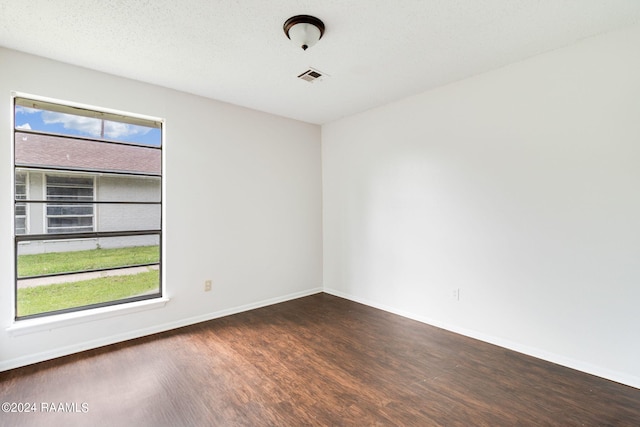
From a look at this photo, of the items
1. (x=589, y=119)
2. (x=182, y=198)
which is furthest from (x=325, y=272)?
(x=589, y=119)

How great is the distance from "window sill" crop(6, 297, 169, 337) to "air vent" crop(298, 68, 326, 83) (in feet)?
8.99

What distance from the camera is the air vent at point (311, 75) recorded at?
111 inches

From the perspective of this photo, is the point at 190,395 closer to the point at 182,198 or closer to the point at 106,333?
the point at 106,333

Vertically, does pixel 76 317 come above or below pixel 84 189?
below

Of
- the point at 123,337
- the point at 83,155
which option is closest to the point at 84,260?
the point at 123,337

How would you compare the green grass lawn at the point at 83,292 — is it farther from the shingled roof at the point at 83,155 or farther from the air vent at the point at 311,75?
the air vent at the point at 311,75

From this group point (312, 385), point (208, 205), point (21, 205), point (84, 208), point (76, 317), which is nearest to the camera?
point (312, 385)

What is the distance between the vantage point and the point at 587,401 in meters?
2.00

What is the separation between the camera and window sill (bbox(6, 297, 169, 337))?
96.7 inches

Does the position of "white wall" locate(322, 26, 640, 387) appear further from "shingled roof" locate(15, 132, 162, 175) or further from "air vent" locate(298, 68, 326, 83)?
"shingled roof" locate(15, 132, 162, 175)

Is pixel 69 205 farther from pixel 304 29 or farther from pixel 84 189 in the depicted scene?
pixel 304 29

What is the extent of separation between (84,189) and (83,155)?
13.0 inches

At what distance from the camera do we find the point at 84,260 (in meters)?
2.88

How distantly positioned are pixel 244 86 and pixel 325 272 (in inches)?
114
